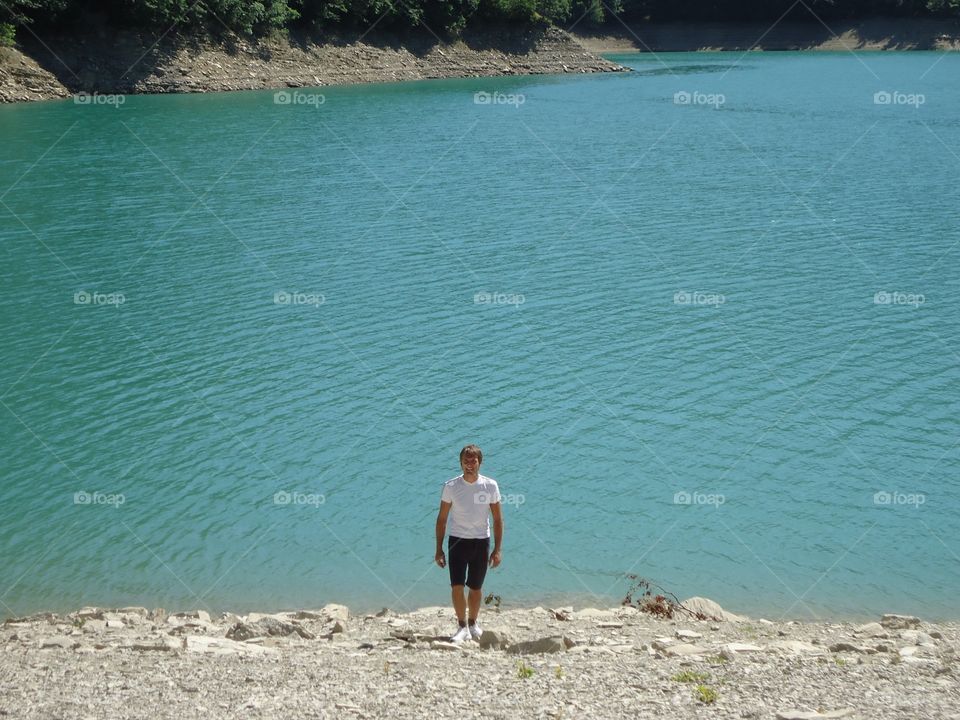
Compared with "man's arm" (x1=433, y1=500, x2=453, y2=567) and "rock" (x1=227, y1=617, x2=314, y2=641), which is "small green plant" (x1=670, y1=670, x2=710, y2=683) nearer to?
"man's arm" (x1=433, y1=500, x2=453, y2=567)

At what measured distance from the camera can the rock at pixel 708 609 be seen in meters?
13.6

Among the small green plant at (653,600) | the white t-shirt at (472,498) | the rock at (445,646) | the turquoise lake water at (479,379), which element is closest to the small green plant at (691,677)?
the rock at (445,646)

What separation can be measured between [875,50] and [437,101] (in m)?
75.6

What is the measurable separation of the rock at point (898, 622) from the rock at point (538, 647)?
497 cm

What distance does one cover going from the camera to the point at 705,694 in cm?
928

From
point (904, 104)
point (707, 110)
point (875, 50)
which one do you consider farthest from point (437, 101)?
point (875, 50)

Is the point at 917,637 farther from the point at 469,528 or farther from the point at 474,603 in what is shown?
the point at 469,528

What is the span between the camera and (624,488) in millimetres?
17875

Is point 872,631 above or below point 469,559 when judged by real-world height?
below

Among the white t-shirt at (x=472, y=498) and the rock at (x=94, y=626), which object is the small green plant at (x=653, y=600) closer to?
the white t-shirt at (x=472, y=498)

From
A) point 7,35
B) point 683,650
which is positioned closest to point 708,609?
point 683,650

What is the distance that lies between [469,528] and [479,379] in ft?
36.3

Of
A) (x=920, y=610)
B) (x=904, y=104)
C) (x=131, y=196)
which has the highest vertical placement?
(x=904, y=104)

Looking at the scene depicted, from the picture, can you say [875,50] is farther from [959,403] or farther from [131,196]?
[959,403]
